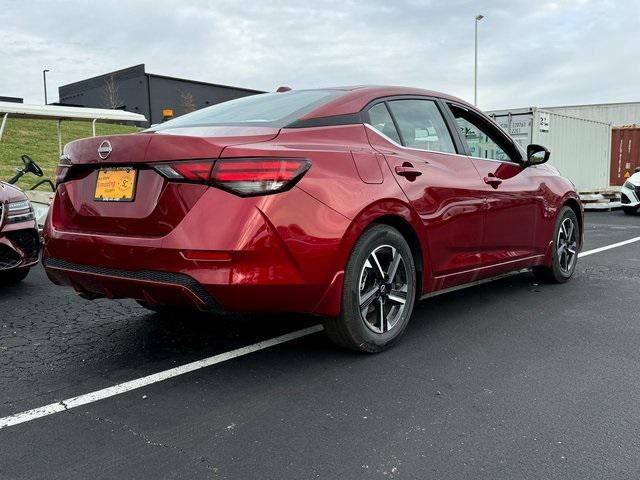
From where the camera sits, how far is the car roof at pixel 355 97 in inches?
134

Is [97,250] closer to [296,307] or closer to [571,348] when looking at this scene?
[296,307]

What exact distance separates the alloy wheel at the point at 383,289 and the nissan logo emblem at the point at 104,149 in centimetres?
151

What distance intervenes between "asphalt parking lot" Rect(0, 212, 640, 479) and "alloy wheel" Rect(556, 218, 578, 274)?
102 centimetres

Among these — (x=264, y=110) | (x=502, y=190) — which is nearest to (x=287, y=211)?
(x=264, y=110)

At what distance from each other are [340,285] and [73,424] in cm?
143

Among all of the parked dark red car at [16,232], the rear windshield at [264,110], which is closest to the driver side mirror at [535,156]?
the rear windshield at [264,110]

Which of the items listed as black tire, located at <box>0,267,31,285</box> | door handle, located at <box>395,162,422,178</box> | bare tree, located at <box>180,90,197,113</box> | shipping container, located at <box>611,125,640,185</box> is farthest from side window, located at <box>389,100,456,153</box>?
bare tree, located at <box>180,90,197,113</box>

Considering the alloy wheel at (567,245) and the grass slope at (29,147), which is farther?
the grass slope at (29,147)

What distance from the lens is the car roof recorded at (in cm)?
341

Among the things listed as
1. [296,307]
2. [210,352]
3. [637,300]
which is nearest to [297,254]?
[296,307]

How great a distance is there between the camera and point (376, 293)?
3490mm

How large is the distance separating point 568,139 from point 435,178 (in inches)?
520

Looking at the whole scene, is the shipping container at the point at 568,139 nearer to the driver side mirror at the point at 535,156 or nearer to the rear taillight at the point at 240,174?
the driver side mirror at the point at 535,156

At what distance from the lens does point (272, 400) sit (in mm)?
2885
